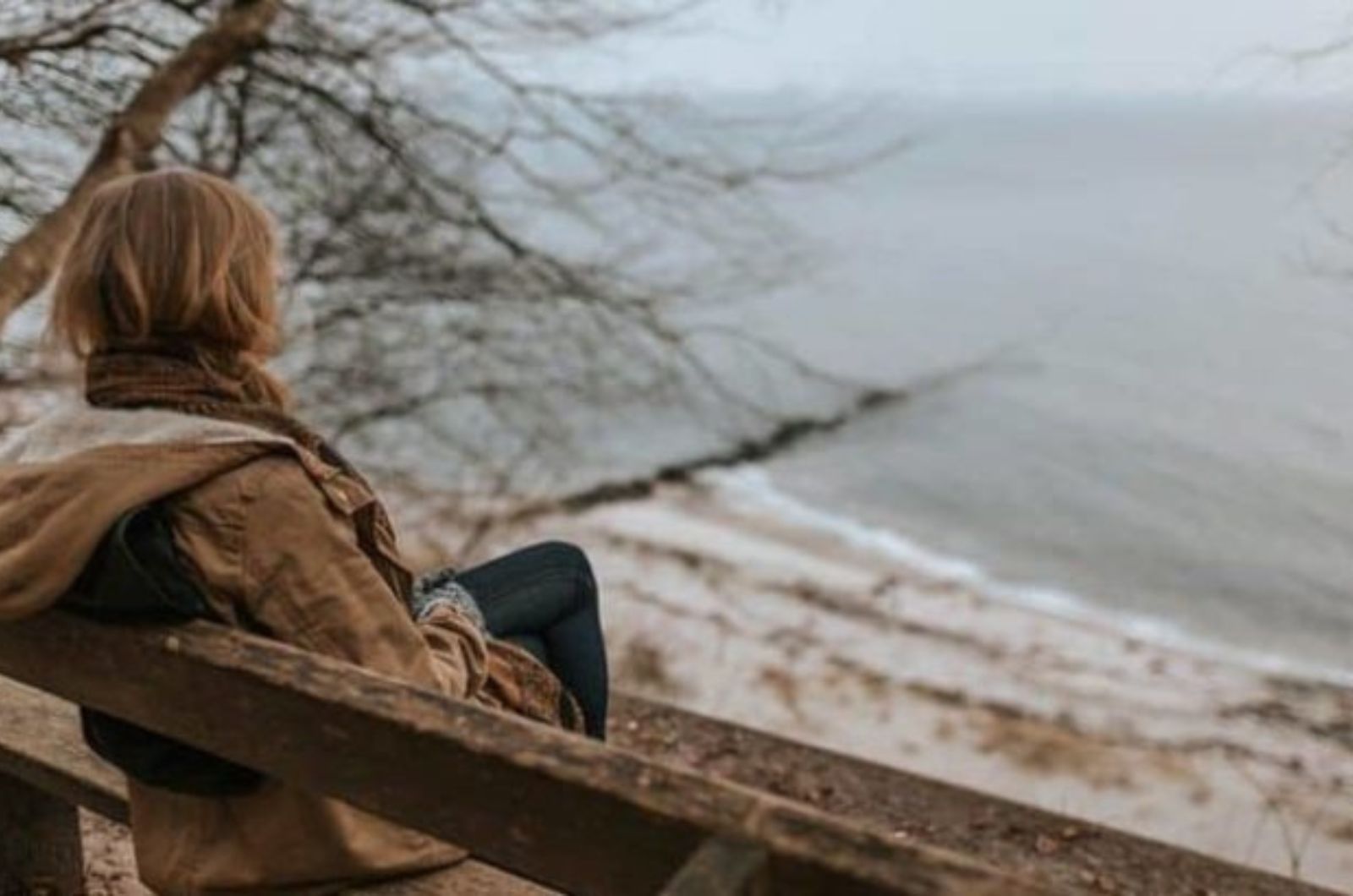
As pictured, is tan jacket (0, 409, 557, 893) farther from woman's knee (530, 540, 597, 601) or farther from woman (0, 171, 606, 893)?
woman's knee (530, 540, 597, 601)

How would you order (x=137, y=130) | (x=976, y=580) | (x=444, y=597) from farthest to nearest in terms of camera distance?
(x=976, y=580) < (x=137, y=130) < (x=444, y=597)

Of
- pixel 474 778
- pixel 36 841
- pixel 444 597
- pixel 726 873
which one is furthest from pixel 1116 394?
pixel 726 873

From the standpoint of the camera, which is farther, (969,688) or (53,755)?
(969,688)

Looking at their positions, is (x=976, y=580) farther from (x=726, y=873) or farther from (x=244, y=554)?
(x=726, y=873)

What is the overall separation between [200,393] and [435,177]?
660 centimetres

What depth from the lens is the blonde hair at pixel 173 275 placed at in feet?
6.45

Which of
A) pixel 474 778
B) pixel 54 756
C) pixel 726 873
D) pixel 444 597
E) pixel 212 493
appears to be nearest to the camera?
pixel 726 873

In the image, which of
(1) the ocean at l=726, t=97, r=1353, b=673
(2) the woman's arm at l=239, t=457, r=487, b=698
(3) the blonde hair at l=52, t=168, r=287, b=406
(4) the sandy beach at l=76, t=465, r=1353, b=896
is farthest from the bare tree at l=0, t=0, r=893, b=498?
(2) the woman's arm at l=239, t=457, r=487, b=698

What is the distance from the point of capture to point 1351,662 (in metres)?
13.7

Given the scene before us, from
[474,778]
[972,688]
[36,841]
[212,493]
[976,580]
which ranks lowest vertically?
[976,580]

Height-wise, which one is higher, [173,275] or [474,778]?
[173,275]

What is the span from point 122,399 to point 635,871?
874 mm

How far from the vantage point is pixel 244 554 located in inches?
74.0

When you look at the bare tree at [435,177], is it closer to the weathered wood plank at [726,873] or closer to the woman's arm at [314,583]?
the woman's arm at [314,583]
